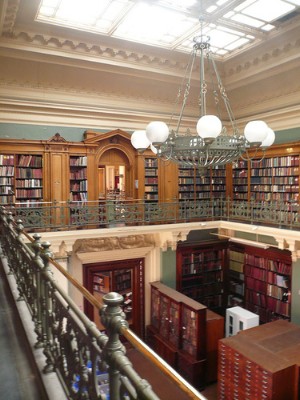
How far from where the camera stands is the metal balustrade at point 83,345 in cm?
93

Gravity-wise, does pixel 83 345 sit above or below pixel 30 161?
below

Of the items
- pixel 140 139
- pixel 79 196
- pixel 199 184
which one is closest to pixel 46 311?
pixel 140 139

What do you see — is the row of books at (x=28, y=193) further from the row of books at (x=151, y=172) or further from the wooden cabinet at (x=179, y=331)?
the wooden cabinet at (x=179, y=331)

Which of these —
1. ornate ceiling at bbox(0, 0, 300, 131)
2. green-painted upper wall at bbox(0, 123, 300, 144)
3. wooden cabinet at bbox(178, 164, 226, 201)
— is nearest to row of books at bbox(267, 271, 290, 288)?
wooden cabinet at bbox(178, 164, 226, 201)

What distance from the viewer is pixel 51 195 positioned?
7.47 metres

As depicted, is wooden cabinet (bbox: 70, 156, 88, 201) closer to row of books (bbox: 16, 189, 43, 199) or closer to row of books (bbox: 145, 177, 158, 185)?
row of books (bbox: 16, 189, 43, 199)

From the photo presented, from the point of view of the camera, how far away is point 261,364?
498 centimetres

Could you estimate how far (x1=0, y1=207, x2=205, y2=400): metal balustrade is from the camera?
3.04 ft

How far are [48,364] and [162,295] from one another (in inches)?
233

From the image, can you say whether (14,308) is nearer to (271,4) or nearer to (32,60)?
(32,60)

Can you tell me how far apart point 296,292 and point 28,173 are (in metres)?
6.19

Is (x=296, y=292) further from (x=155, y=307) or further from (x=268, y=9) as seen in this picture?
(x=268, y=9)

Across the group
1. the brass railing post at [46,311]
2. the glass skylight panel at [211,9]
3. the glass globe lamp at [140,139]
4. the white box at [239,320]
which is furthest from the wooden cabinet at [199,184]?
the brass railing post at [46,311]

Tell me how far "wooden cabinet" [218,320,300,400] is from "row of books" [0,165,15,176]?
5.21m
